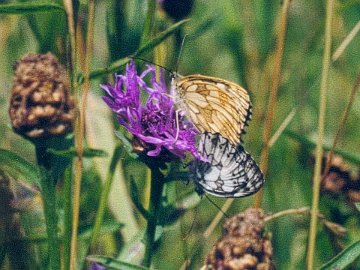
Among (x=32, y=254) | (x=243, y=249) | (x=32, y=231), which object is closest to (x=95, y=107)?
(x=32, y=231)

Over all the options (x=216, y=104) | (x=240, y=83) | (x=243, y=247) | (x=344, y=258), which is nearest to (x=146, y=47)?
(x=216, y=104)

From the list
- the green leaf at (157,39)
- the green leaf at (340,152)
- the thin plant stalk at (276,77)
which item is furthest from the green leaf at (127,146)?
the green leaf at (340,152)

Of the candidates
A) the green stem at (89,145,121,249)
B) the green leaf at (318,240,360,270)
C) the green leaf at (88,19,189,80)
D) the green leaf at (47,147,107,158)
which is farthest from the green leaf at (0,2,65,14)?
the green leaf at (318,240,360,270)

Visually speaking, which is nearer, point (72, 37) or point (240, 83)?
point (72, 37)

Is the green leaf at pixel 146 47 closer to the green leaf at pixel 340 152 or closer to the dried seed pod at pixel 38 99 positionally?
the dried seed pod at pixel 38 99

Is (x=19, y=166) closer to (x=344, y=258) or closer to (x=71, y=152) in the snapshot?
(x=71, y=152)
